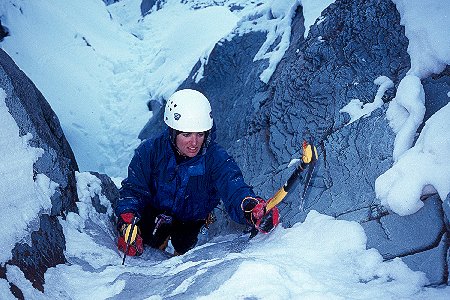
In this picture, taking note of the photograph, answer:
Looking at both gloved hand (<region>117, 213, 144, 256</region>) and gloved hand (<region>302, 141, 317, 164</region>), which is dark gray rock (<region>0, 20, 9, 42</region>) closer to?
gloved hand (<region>117, 213, 144, 256</region>)

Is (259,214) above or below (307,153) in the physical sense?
below

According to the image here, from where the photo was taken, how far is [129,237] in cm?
335

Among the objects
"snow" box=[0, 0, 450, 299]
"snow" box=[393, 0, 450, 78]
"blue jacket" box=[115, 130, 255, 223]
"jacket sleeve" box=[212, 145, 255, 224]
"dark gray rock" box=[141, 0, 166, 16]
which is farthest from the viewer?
"dark gray rock" box=[141, 0, 166, 16]

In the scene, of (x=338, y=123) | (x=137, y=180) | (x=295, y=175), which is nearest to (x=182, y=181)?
(x=137, y=180)

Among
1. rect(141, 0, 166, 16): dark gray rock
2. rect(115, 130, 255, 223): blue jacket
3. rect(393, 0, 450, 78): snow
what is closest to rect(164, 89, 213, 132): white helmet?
rect(115, 130, 255, 223): blue jacket

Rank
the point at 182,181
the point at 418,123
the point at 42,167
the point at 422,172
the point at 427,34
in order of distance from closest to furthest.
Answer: the point at 422,172 < the point at 418,123 < the point at 427,34 < the point at 42,167 < the point at 182,181

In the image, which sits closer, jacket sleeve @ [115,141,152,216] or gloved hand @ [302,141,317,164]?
gloved hand @ [302,141,317,164]

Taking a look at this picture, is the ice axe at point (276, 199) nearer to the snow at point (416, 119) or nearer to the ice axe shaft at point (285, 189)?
the ice axe shaft at point (285, 189)

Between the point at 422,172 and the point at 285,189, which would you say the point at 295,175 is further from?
the point at 422,172

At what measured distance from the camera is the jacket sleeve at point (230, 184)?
11.0ft

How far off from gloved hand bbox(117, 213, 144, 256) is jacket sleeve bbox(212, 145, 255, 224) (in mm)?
865

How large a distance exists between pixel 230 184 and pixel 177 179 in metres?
0.55

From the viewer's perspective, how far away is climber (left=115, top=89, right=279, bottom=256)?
11.0ft

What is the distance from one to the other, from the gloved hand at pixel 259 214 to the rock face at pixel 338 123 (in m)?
0.14
